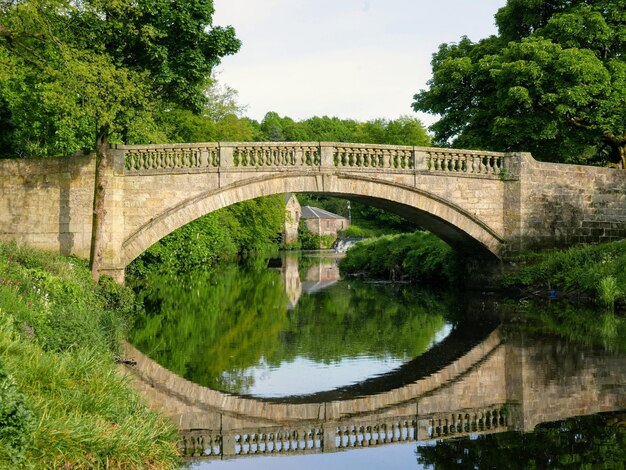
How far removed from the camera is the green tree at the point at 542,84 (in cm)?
2195

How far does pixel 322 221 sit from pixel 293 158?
190 ft

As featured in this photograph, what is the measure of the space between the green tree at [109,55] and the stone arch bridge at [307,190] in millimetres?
999

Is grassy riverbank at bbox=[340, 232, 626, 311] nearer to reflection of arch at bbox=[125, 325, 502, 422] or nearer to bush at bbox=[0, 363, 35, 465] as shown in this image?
reflection of arch at bbox=[125, 325, 502, 422]

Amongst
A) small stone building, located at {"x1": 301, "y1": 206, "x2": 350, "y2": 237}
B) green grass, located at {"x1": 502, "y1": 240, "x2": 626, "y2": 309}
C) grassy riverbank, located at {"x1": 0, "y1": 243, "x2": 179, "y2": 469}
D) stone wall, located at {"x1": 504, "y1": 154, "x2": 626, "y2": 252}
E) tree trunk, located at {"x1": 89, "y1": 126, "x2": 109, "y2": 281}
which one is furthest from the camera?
small stone building, located at {"x1": 301, "y1": 206, "x2": 350, "y2": 237}

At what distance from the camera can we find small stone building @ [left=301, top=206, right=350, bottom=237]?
7625 centimetres

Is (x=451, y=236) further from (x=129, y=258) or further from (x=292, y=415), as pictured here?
(x=292, y=415)

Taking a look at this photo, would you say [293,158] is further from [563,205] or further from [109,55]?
[563,205]

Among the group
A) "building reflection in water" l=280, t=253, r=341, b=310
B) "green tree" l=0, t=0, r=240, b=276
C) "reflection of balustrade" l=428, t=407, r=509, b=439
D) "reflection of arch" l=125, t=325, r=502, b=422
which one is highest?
"green tree" l=0, t=0, r=240, b=276

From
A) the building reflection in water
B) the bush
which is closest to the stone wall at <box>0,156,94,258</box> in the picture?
the building reflection in water

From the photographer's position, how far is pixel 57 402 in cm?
655

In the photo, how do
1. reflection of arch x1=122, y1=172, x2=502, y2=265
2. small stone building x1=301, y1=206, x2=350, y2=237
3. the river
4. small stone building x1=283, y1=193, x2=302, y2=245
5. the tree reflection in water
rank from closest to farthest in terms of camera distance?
the river < the tree reflection in water < reflection of arch x1=122, y1=172, x2=502, y2=265 < small stone building x1=283, y1=193, x2=302, y2=245 < small stone building x1=301, y1=206, x2=350, y2=237

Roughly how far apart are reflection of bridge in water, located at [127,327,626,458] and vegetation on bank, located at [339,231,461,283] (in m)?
13.1

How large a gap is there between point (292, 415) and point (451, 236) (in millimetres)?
13855

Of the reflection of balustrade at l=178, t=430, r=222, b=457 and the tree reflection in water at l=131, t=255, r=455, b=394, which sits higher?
the tree reflection in water at l=131, t=255, r=455, b=394
